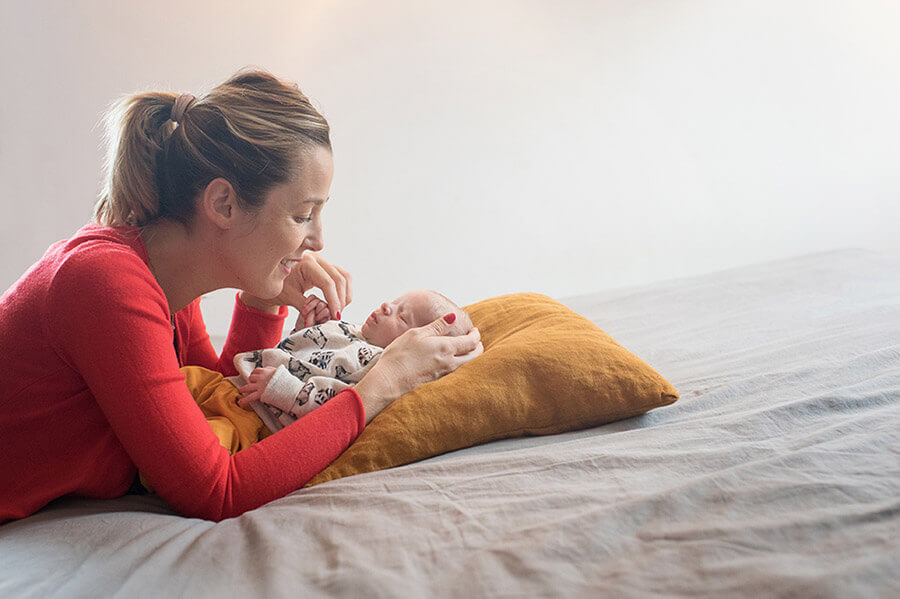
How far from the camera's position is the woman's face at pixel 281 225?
121 cm

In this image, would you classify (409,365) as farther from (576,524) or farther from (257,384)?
(576,524)

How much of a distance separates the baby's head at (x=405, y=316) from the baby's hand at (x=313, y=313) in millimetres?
93

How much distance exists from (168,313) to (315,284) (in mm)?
481

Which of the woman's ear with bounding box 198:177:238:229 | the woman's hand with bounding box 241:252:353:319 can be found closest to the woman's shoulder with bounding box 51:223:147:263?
the woman's ear with bounding box 198:177:238:229

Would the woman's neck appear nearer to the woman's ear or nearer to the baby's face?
the woman's ear

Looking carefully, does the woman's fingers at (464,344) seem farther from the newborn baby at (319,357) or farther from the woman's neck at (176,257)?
the woman's neck at (176,257)

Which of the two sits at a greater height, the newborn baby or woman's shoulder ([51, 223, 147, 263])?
woman's shoulder ([51, 223, 147, 263])

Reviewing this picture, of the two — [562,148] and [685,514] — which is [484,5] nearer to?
[562,148]

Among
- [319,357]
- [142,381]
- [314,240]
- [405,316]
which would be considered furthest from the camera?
[405,316]

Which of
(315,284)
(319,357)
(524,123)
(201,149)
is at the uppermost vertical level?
(524,123)

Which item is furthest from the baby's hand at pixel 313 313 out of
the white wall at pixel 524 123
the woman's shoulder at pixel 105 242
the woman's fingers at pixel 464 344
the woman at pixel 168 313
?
the white wall at pixel 524 123

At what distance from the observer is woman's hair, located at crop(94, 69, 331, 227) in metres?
1.17

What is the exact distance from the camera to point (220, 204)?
119 cm

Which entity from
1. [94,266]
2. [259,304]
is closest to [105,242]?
[94,266]
